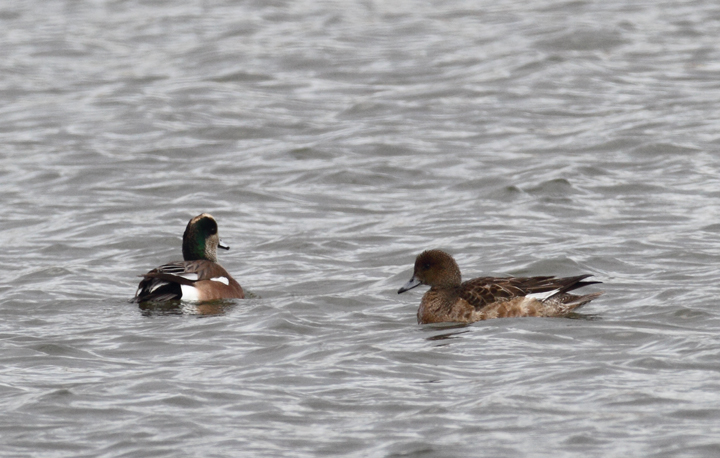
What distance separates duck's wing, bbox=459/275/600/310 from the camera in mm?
10023

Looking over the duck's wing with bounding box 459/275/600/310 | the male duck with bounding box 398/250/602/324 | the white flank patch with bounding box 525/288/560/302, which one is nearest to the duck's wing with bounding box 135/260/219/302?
the male duck with bounding box 398/250/602/324

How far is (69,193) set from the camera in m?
15.6

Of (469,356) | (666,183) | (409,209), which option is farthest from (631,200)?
(469,356)

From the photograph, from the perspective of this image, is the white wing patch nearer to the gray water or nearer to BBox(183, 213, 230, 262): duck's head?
the gray water

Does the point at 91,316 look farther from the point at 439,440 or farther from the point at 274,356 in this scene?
the point at 439,440

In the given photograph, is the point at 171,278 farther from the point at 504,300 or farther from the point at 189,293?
the point at 504,300


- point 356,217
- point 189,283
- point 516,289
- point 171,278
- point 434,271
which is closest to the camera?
point 516,289

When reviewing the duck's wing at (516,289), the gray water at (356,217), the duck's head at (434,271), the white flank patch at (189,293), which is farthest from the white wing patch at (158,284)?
the duck's wing at (516,289)

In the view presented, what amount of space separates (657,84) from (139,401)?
43.9ft

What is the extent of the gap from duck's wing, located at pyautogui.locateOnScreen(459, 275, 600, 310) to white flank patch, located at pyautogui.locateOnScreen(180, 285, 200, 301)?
7.80ft

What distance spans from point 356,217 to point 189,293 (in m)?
3.50

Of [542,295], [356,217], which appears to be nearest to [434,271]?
[542,295]

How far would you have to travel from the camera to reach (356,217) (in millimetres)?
14242

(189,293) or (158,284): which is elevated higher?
(158,284)
